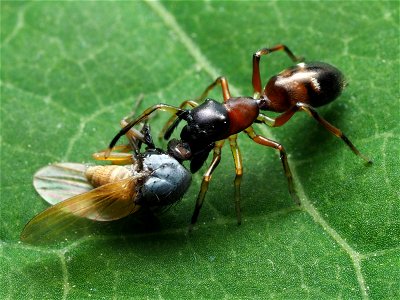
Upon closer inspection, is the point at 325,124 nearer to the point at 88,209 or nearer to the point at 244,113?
the point at 244,113

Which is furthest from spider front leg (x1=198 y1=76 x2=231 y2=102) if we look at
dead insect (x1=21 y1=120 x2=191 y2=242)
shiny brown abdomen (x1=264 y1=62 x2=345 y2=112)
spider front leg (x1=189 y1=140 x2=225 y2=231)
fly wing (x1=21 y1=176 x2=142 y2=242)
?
fly wing (x1=21 y1=176 x2=142 y2=242)

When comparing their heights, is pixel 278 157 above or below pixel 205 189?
below

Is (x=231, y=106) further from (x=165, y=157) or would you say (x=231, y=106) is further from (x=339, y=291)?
(x=339, y=291)

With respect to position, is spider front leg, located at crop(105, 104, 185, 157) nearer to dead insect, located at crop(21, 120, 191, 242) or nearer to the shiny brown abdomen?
dead insect, located at crop(21, 120, 191, 242)

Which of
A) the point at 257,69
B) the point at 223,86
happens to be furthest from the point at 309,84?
the point at 223,86

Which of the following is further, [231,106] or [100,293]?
[231,106]

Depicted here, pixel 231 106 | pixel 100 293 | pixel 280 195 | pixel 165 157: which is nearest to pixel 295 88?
pixel 231 106
